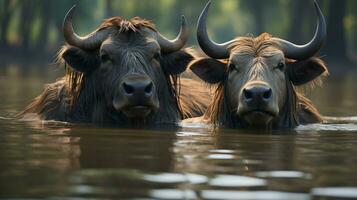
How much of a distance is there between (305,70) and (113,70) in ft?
7.91

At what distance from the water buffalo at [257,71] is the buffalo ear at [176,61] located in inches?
21.7

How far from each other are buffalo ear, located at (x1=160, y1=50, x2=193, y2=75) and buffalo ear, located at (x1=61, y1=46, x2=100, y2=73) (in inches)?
35.0

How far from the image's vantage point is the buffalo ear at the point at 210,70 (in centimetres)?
1187

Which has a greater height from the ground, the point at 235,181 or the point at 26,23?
the point at 26,23

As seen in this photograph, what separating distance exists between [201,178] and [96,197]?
3.48 ft

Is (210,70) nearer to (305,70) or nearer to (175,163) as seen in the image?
(305,70)

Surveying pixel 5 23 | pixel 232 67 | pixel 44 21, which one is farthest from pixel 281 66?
pixel 44 21

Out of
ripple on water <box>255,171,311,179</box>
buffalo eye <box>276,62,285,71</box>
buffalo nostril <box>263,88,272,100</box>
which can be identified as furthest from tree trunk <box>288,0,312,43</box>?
ripple on water <box>255,171,311,179</box>

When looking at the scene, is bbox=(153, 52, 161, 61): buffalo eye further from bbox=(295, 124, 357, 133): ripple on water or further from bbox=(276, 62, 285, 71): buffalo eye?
bbox=(295, 124, 357, 133): ripple on water

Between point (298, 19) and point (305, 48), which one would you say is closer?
point (305, 48)

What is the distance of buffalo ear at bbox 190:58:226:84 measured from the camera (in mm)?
11867

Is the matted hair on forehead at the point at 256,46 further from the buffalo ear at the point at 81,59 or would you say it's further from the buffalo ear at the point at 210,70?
the buffalo ear at the point at 81,59

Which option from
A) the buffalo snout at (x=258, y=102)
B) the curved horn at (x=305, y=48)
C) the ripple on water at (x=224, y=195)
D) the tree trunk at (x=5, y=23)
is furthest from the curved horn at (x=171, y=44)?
the tree trunk at (x=5, y=23)

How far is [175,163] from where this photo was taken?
7.13 m
